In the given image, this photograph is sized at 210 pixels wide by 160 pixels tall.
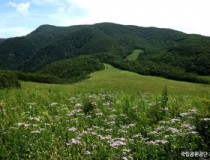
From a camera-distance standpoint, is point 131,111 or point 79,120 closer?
point 79,120

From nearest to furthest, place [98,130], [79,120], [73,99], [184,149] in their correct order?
1. [184,149]
2. [98,130]
3. [79,120]
4. [73,99]

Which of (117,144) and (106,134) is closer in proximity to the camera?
(117,144)

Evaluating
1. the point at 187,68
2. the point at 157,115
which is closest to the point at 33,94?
the point at 157,115

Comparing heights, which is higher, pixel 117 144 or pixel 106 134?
pixel 117 144

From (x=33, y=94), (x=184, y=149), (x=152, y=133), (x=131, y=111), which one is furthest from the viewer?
(x=33, y=94)

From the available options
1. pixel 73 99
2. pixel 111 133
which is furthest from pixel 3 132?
pixel 73 99

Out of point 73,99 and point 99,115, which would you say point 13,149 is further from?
point 73,99

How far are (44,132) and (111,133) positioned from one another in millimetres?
1699

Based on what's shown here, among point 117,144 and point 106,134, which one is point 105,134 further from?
point 117,144

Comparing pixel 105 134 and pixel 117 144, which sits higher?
pixel 117 144

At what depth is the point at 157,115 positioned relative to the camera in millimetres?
10711

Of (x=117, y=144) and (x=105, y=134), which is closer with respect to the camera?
(x=117, y=144)

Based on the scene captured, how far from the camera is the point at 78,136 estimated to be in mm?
8281

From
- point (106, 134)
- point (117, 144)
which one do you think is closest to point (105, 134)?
point (106, 134)
